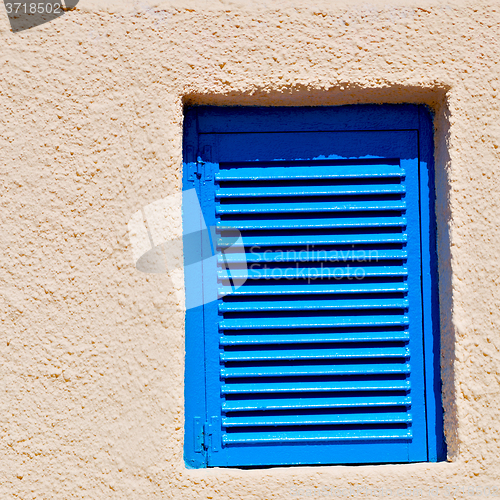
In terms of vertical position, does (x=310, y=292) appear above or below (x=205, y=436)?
above

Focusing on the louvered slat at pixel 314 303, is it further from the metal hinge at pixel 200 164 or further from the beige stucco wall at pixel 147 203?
the beige stucco wall at pixel 147 203

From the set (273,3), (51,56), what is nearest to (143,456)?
(51,56)

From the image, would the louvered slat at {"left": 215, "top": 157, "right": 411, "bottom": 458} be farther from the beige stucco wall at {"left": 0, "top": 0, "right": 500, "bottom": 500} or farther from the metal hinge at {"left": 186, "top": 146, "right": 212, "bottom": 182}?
the beige stucco wall at {"left": 0, "top": 0, "right": 500, "bottom": 500}

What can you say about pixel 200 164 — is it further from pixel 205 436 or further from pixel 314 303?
pixel 205 436

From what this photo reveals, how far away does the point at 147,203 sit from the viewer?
5.81ft

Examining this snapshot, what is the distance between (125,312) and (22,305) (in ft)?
1.50

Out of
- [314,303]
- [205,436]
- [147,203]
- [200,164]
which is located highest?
[200,164]

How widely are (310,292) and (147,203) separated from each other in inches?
33.9

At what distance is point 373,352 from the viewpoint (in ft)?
6.20

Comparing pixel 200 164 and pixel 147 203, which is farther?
pixel 200 164

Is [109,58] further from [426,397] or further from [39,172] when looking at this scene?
[426,397]

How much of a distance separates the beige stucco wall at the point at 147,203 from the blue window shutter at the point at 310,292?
0.12 metres

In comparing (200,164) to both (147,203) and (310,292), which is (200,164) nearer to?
(147,203)

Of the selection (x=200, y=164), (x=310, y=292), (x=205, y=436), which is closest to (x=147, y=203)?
(x=200, y=164)
